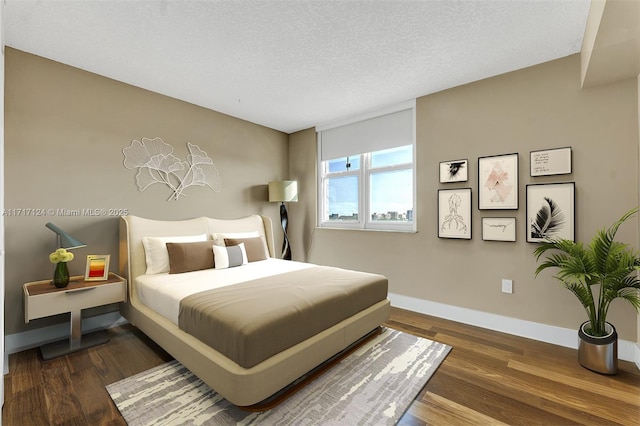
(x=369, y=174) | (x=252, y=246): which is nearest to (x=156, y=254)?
(x=252, y=246)

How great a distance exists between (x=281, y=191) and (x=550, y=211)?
10.2 feet

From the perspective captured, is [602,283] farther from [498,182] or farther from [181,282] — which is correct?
[181,282]

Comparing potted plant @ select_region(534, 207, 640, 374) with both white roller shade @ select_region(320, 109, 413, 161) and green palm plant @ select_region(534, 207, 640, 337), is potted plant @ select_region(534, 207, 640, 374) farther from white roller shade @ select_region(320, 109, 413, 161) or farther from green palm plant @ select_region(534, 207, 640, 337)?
white roller shade @ select_region(320, 109, 413, 161)

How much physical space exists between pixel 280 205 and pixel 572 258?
359 cm

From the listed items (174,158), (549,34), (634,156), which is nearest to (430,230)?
(634,156)

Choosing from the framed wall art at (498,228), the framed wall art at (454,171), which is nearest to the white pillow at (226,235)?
the framed wall art at (454,171)

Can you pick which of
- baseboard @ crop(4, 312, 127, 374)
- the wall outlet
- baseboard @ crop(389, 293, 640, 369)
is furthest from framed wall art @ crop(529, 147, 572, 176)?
baseboard @ crop(4, 312, 127, 374)

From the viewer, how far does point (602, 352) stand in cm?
204

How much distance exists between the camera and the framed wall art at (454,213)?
2982 millimetres

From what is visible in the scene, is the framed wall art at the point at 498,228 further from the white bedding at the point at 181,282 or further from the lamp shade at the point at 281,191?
the lamp shade at the point at 281,191

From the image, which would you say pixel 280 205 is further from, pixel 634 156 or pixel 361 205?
pixel 634 156

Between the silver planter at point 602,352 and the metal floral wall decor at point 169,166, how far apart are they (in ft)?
13.0

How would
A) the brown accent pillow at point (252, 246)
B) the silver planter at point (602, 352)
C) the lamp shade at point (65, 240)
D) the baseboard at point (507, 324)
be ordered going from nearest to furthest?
the silver planter at point (602, 352) < the baseboard at point (507, 324) < the lamp shade at point (65, 240) < the brown accent pillow at point (252, 246)

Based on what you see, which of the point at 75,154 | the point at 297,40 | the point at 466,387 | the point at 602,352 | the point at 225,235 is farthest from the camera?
the point at 225,235
